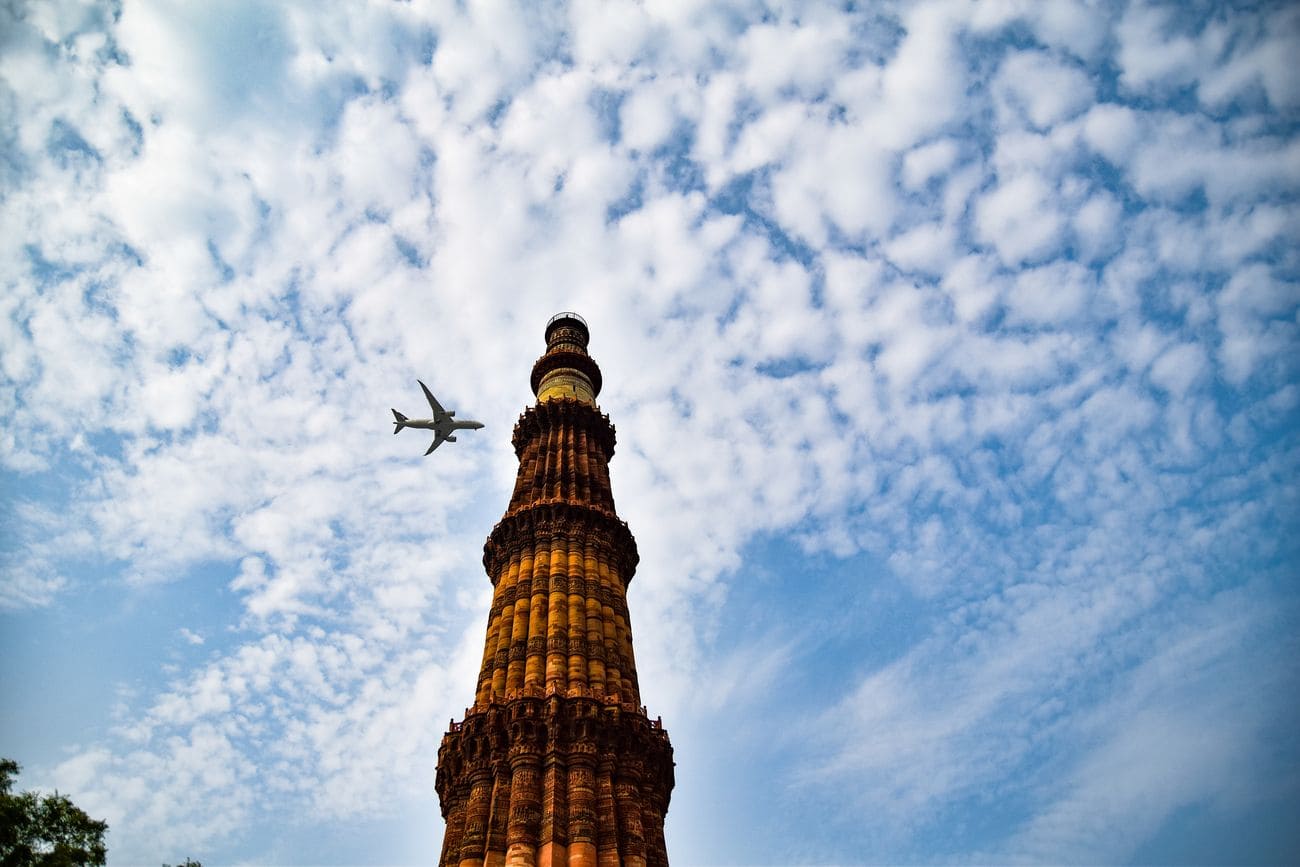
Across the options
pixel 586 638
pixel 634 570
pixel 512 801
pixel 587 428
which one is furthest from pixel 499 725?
pixel 587 428

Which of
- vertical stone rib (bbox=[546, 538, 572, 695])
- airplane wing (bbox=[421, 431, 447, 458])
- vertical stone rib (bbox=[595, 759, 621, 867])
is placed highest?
airplane wing (bbox=[421, 431, 447, 458])

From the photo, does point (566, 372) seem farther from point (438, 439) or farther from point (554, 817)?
point (554, 817)

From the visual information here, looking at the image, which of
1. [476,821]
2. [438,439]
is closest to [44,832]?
[476,821]

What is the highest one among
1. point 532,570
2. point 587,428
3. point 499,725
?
point 587,428

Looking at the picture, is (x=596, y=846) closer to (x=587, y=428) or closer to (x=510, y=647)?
(x=510, y=647)

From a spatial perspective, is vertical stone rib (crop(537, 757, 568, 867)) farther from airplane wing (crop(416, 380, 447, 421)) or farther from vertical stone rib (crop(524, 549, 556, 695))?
airplane wing (crop(416, 380, 447, 421))

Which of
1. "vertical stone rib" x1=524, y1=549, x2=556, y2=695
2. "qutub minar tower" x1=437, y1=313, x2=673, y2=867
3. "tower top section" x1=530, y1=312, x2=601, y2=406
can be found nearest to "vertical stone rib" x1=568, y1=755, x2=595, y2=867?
"qutub minar tower" x1=437, y1=313, x2=673, y2=867

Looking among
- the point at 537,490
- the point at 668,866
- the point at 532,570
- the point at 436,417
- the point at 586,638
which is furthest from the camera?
the point at 436,417
